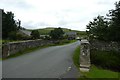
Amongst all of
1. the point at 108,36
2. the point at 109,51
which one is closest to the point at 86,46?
the point at 109,51

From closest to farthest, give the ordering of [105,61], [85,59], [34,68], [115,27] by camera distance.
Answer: [34,68] → [85,59] → [105,61] → [115,27]

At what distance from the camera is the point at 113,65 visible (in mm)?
17422

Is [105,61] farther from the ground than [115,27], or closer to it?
closer to it

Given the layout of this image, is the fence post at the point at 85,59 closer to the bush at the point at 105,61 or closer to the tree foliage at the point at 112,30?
the bush at the point at 105,61

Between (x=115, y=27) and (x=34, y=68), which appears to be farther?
(x=115, y=27)

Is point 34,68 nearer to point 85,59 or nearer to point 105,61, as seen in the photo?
point 85,59

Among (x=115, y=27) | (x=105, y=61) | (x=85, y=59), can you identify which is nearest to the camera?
(x=85, y=59)

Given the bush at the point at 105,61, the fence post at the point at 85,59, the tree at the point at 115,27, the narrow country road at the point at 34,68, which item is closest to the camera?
the narrow country road at the point at 34,68

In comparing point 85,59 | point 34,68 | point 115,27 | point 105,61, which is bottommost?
point 105,61

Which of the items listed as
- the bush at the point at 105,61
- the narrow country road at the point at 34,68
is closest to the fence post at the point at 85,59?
the narrow country road at the point at 34,68

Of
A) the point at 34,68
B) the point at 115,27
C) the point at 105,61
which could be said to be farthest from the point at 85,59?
the point at 115,27

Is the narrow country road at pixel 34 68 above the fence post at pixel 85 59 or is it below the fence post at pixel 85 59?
below

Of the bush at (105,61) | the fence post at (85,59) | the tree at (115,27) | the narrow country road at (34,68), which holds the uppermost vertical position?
the tree at (115,27)

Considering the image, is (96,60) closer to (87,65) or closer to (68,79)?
(87,65)
